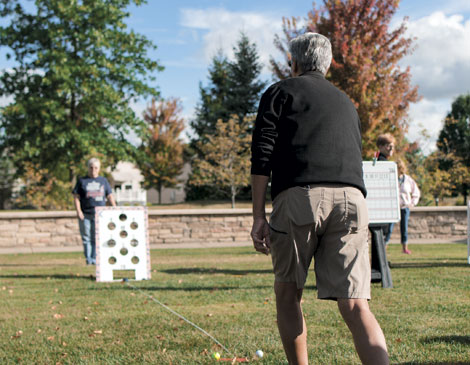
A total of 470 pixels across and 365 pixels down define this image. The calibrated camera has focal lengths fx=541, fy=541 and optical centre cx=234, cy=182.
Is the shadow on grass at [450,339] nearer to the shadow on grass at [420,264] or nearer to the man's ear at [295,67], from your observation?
the man's ear at [295,67]

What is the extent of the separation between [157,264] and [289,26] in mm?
14246

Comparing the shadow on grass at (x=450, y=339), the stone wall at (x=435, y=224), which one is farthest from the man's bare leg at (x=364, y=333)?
the stone wall at (x=435, y=224)

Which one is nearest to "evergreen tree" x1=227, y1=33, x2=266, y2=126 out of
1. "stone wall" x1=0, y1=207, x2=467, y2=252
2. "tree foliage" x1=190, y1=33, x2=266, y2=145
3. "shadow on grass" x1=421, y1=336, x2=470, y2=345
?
"tree foliage" x1=190, y1=33, x2=266, y2=145

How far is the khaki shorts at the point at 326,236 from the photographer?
8.75 ft

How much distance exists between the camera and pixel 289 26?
71.5 feet

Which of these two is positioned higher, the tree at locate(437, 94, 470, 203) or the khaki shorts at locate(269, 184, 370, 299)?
the tree at locate(437, 94, 470, 203)

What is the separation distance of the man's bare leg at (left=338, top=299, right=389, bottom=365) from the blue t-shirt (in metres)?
7.58

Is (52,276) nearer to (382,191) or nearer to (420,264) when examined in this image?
(382,191)

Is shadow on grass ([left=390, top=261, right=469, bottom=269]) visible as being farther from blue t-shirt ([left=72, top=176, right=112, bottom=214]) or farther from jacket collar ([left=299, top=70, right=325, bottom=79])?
jacket collar ([left=299, top=70, right=325, bottom=79])

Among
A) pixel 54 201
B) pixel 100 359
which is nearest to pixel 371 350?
pixel 100 359

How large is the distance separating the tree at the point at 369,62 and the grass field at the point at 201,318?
35.3 feet

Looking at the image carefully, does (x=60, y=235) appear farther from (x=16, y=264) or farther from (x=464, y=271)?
(x=464, y=271)

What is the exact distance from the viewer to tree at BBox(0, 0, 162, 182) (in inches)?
983

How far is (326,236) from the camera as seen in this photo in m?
2.74
